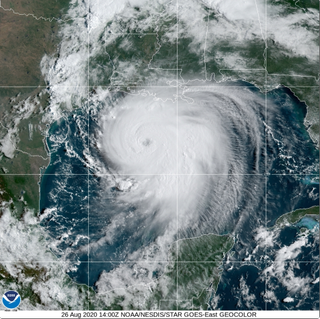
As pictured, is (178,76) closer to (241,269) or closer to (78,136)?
(78,136)

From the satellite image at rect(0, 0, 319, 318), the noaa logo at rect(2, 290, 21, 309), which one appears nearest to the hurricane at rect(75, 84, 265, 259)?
the satellite image at rect(0, 0, 319, 318)

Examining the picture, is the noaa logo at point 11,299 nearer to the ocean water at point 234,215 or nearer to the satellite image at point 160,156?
the satellite image at point 160,156

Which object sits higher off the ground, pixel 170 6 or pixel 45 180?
pixel 170 6

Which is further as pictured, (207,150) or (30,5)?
(30,5)

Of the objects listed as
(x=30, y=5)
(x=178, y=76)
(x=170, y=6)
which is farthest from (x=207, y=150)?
(x=30, y=5)

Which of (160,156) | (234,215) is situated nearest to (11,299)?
(160,156)

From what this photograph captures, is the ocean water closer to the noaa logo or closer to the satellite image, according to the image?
the satellite image

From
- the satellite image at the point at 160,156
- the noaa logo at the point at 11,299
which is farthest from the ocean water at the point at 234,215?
the noaa logo at the point at 11,299
